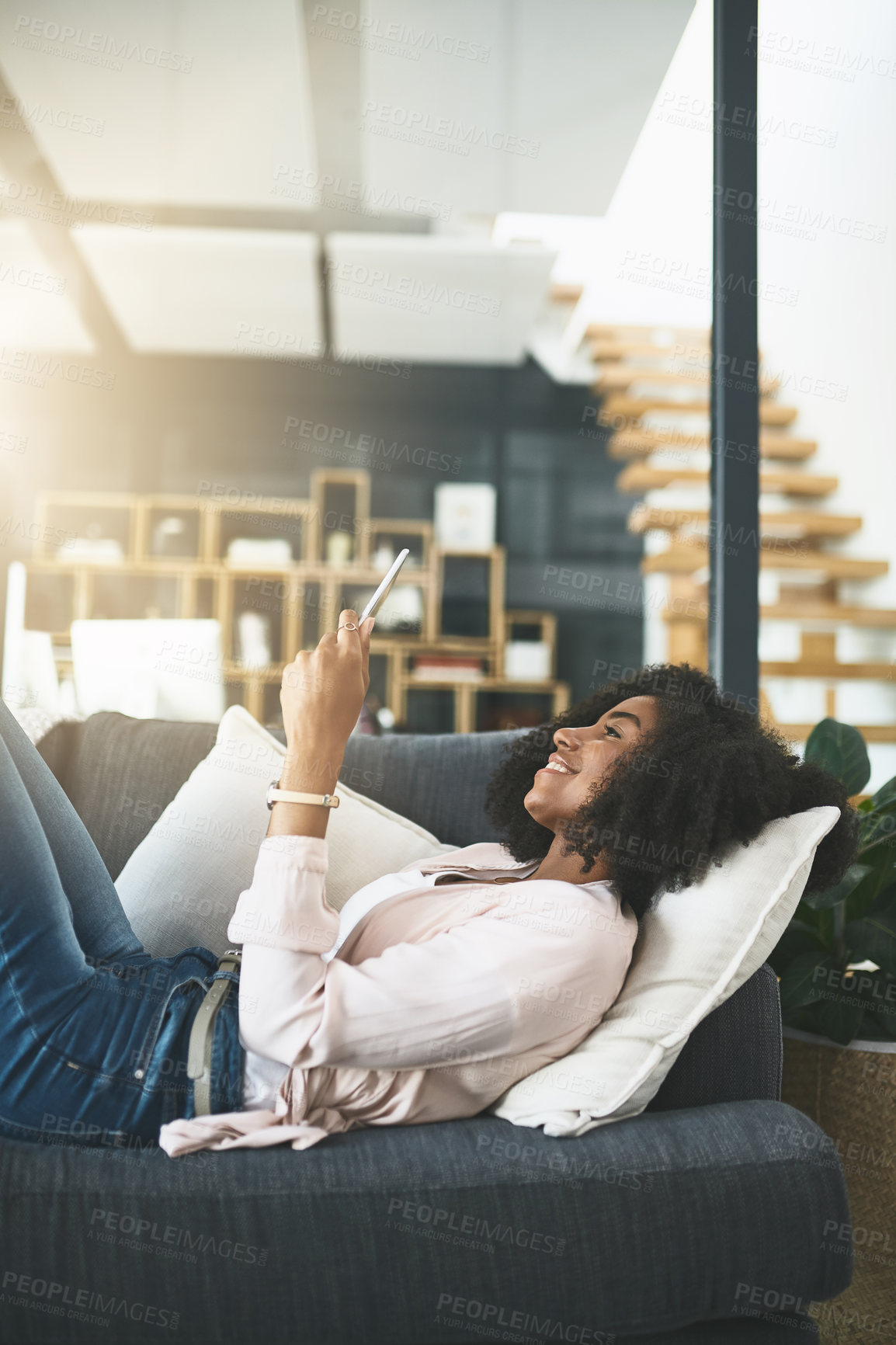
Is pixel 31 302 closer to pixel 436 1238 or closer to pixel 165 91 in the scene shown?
pixel 165 91

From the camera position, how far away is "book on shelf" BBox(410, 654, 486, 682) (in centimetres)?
535

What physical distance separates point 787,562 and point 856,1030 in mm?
2160

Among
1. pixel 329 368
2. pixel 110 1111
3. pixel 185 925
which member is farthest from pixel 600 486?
pixel 110 1111

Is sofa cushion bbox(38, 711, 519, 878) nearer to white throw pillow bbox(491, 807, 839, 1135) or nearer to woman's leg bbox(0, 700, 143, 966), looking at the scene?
woman's leg bbox(0, 700, 143, 966)

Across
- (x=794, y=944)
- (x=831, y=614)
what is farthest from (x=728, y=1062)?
(x=831, y=614)

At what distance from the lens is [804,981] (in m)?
1.50

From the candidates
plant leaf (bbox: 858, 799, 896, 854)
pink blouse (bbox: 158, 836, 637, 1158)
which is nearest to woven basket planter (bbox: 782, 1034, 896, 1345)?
plant leaf (bbox: 858, 799, 896, 854)

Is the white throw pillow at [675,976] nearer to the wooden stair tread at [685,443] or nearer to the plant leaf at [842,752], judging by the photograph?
the plant leaf at [842,752]

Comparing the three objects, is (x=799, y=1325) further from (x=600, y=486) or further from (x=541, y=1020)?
(x=600, y=486)

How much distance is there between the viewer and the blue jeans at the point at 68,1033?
100 centimetres

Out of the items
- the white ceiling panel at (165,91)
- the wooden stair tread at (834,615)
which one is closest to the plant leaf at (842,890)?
the wooden stair tread at (834,615)

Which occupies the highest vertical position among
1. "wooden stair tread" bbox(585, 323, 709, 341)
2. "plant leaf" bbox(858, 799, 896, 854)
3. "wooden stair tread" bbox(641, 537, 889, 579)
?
"wooden stair tread" bbox(585, 323, 709, 341)

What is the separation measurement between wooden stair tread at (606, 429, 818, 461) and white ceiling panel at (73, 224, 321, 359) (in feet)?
5.67

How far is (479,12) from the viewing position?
3.33m
